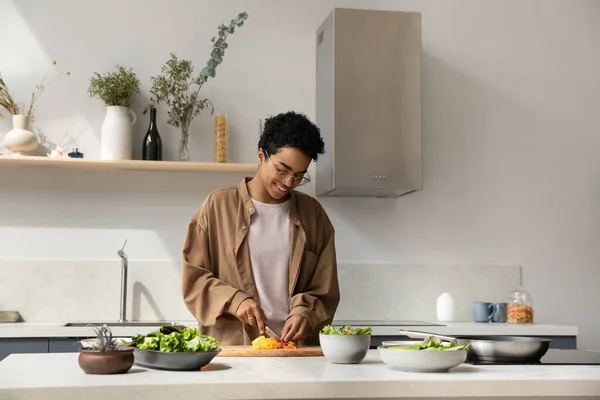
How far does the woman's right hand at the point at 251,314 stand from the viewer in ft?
8.36

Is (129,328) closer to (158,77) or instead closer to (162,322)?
(162,322)

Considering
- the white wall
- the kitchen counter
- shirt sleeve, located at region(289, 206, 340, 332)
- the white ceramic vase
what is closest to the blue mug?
the white wall

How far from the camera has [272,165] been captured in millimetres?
2756

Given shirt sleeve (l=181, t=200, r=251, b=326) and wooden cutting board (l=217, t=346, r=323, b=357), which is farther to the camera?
shirt sleeve (l=181, t=200, r=251, b=326)

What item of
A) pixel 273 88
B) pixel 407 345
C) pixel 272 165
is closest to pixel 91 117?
pixel 273 88

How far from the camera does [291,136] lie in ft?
8.98

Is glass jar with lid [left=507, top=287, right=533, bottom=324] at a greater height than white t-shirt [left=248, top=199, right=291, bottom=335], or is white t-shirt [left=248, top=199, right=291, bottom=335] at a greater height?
white t-shirt [left=248, top=199, right=291, bottom=335]

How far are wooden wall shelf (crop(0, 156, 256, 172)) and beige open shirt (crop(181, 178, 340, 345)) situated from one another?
84 cm

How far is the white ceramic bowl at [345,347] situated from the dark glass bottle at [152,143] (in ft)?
6.74

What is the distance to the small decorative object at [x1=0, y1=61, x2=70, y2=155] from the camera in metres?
3.71

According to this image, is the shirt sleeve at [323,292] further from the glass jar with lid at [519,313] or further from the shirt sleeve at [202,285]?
the glass jar with lid at [519,313]

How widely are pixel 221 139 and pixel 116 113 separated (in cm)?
53

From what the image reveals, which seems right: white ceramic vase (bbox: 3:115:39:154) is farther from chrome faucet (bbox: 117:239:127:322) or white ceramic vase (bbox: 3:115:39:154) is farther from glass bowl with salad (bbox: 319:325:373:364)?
glass bowl with salad (bbox: 319:325:373:364)

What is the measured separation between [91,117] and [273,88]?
949 mm
